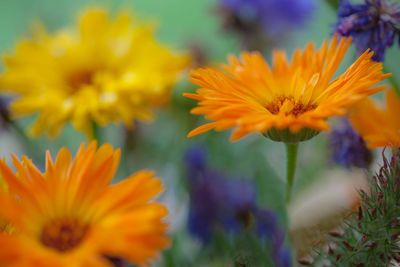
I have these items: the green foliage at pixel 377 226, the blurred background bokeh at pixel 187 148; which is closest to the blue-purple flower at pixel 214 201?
the blurred background bokeh at pixel 187 148

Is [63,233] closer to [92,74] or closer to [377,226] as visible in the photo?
[377,226]

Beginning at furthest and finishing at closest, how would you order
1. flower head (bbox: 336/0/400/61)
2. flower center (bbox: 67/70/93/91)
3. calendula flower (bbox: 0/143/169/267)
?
flower center (bbox: 67/70/93/91) < flower head (bbox: 336/0/400/61) < calendula flower (bbox: 0/143/169/267)

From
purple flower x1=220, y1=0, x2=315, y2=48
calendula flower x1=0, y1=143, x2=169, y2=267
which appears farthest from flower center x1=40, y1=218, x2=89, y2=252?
purple flower x1=220, y1=0, x2=315, y2=48

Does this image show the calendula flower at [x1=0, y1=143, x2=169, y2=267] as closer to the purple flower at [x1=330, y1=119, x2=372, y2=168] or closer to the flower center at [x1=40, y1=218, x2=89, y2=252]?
the flower center at [x1=40, y1=218, x2=89, y2=252]

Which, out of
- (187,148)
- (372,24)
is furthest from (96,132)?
(372,24)

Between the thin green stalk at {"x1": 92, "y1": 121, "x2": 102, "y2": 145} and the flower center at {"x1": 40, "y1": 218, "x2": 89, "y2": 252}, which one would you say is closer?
the flower center at {"x1": 40, "y1": 218, "x2": 89, "y2": 252}

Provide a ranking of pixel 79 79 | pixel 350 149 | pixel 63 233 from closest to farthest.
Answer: pixel 63 233 → pixel 350 149 → pixel 79 79
